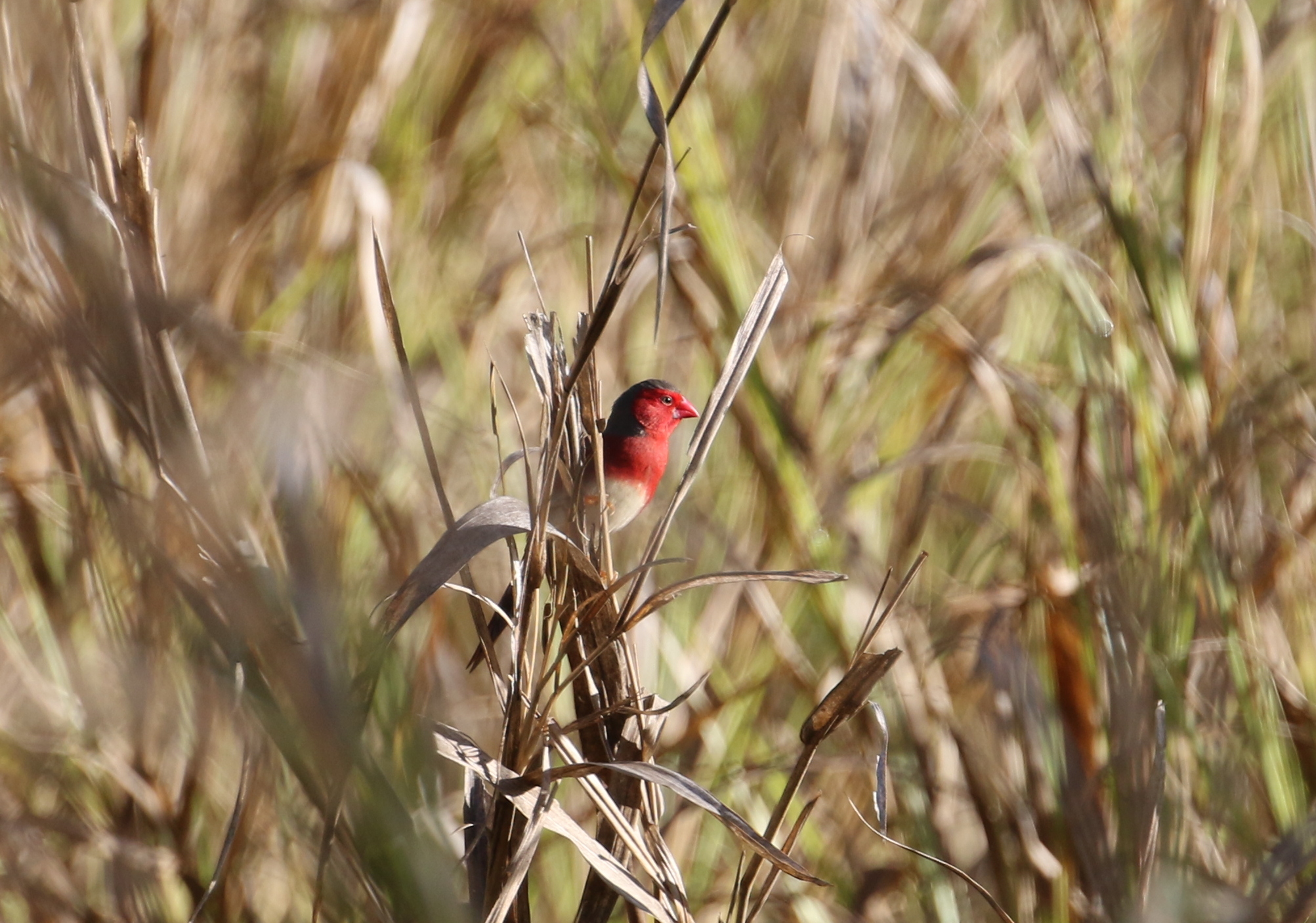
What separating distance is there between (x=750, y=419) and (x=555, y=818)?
112 centimetres

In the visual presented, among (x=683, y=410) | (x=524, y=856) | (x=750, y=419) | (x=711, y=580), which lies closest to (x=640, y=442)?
(x=683, y=410)

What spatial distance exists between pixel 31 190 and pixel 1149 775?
114 centimetres

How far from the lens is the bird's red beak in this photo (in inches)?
87.7

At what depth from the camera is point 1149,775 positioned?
3.93 ft

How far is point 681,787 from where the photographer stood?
34.3 inches

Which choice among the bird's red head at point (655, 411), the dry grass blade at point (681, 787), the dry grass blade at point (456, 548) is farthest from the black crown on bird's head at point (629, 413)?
the dry grass blade at point (681, 787)

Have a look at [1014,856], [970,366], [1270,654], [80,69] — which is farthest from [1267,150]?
[80,69]

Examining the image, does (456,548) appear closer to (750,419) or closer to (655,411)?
(750,419)

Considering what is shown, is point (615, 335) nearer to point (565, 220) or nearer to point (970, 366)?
point (565, 220)

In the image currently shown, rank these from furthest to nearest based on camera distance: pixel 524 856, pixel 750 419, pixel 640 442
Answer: pixel 640 442 < pixel 750 419 < pixel 524 856

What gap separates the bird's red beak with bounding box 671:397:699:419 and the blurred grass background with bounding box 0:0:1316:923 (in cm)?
15

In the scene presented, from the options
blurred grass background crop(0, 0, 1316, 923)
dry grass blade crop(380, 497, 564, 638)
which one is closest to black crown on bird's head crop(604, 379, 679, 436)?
blurred grass background crop(0, 0, 1316, 923)

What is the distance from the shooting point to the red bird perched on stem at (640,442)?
211cm

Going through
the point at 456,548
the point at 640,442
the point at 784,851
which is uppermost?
the point at 456,548
